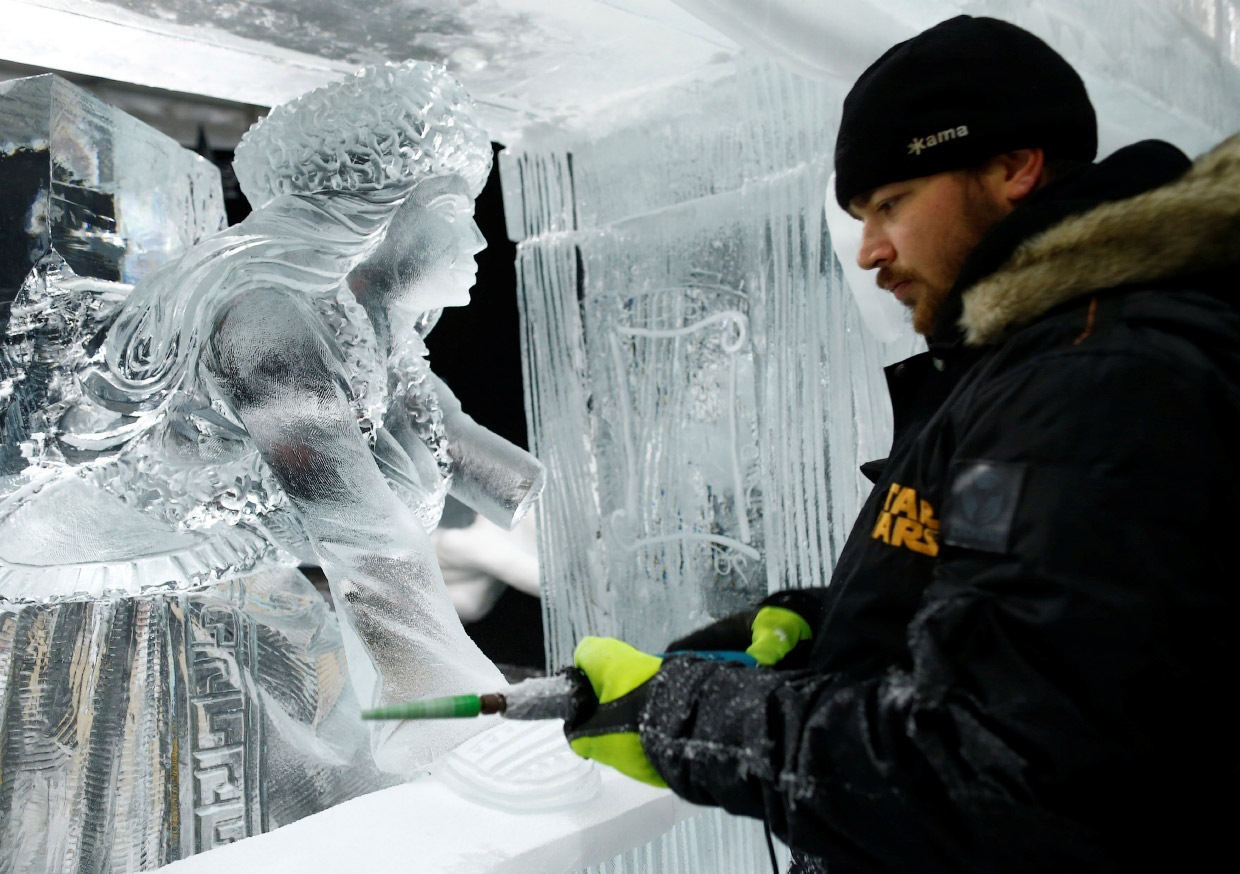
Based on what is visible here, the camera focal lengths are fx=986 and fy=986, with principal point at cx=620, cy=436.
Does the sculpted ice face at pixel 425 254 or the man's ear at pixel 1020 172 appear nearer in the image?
the man's ear at pixel 1020 172

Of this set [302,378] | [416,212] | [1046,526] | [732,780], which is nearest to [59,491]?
[302,378]

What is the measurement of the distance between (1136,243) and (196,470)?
1.38 metres

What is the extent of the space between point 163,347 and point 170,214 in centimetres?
34

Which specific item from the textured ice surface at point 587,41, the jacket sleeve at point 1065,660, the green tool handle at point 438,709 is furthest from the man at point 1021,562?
the textured ice surface at point 587,41

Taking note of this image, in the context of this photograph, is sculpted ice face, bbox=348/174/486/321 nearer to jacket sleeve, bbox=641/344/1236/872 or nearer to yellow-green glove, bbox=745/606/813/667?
yellow-green glove, bbox=745/606/813/667

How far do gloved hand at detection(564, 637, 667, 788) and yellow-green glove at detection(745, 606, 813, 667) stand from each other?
0.75 ft

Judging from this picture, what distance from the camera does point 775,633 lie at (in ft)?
3.96

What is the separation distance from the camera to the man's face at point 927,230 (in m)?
0.99

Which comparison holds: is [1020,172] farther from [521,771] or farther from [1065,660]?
[521,771]

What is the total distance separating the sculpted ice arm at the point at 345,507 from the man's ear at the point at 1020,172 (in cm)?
102

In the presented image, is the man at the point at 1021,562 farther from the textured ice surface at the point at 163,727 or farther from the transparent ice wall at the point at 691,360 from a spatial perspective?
the transparent ice wall at the point at 691,360

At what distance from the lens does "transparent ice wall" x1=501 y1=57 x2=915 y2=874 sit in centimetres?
223

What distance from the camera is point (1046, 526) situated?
0.70 metres

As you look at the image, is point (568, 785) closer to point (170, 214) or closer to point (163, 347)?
point (163, 347)
